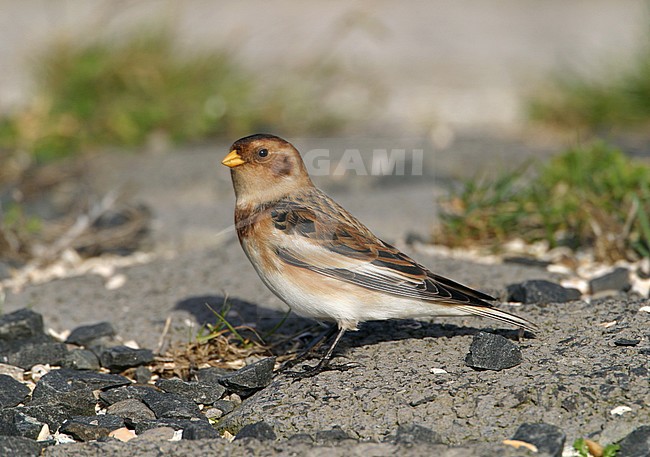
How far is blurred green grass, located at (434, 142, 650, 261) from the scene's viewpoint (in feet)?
15.6

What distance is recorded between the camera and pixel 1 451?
2891mm

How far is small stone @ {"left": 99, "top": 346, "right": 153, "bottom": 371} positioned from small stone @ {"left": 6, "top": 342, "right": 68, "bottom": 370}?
0.63ft

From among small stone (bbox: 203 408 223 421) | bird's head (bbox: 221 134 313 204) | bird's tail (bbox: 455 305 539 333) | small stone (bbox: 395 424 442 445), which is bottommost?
small stone (bbox: 203 408 223 421)

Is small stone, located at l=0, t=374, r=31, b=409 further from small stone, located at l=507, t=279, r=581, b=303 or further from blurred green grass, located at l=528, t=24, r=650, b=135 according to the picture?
blurred green grass, located at l=528, t=24, r=650, b=135

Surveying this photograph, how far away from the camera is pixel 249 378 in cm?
348

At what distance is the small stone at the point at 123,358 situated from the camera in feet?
12.4

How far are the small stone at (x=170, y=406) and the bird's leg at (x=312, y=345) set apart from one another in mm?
417

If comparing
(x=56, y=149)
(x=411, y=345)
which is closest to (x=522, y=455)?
(x=411, y=345)

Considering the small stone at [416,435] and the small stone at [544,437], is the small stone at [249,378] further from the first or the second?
the small stone at [544,437]

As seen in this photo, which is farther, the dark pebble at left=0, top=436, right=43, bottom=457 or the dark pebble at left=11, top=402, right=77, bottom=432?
the dark pebble at left=11, top=402, right=77, bottom=432

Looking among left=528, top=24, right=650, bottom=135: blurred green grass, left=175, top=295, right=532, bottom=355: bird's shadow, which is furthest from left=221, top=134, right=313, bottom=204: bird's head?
left=528, top=24, right=650, bottom=135: blurred green grass

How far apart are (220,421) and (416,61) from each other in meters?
9.39

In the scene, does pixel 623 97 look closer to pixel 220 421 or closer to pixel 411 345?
pixel 411 345

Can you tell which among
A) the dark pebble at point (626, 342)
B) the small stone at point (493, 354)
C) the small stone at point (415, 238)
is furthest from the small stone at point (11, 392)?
the small stone at point (415, 238)
